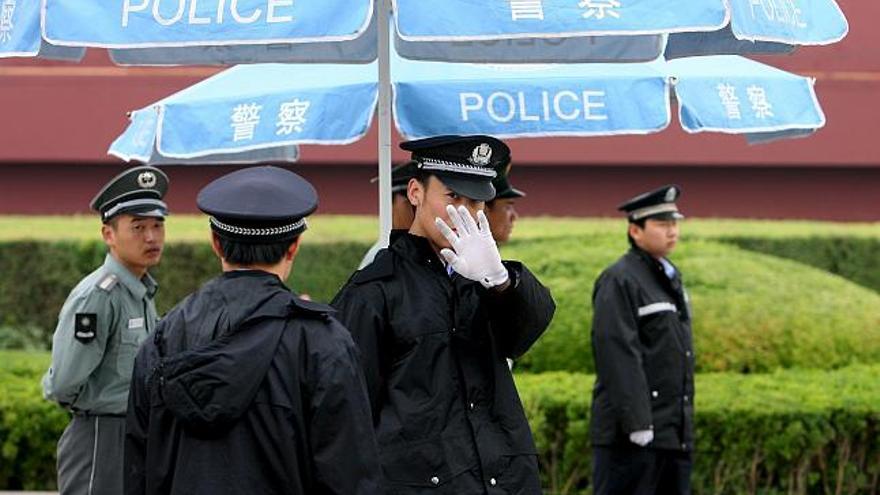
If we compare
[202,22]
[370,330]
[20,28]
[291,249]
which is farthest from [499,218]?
[291,249]

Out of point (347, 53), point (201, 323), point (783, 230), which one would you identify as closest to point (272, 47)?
point (347, 53)

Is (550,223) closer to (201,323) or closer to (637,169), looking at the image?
(637,169)

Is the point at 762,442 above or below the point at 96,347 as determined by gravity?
below

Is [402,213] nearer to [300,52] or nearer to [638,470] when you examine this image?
[300,52]

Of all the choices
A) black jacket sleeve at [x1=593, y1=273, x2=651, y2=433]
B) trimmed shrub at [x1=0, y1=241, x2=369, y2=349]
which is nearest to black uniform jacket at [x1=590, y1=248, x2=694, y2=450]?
black jacket sleeve at [x1=593, y1=273, x2=651, y2=433]

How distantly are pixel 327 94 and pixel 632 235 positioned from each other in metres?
2.02

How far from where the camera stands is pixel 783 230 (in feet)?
45.4

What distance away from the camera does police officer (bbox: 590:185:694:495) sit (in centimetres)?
646

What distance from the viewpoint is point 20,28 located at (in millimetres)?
4000

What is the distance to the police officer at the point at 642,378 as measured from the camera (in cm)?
646

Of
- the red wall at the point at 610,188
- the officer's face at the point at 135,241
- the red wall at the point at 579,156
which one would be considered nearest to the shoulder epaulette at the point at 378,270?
the officer's face at the point at 135,241

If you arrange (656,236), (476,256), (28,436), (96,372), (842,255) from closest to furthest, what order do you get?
(476,256), (96,372), (656,236), (28,436), (842,255)

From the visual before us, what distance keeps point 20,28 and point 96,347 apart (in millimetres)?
1381

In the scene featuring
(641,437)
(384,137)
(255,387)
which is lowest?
(641,437)
